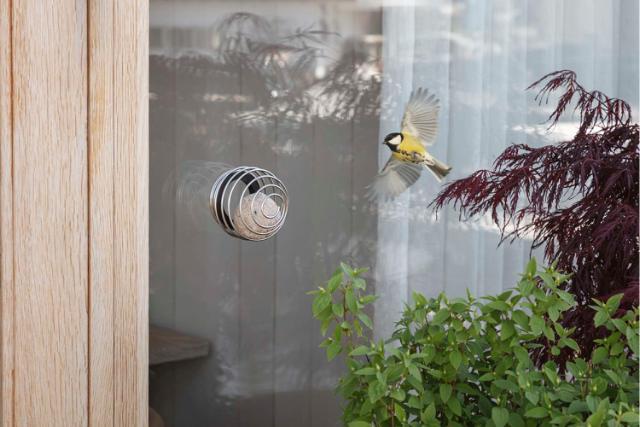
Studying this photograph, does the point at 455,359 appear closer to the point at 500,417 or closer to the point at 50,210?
the point at 500,417

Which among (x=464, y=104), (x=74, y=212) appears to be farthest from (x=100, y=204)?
(x=464, y=104)

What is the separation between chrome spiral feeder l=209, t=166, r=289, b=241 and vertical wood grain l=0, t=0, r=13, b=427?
1.42 ft

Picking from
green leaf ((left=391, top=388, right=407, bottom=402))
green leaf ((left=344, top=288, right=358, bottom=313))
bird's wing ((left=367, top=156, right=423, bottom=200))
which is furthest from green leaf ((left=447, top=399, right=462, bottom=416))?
bird's wing ((left=367, top=156, right=423, bottom=200))

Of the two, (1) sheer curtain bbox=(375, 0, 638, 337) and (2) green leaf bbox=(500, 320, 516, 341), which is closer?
(2) green leaf bbox=(500, 320, 516, 341)

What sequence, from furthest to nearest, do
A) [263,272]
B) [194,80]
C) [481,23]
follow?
1. [481,23]
2. [263,272]
3. [194,80]

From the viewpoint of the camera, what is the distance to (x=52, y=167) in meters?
1.55

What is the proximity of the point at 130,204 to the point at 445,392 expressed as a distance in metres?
0.69

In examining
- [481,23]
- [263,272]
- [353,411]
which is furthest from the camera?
[481,23]

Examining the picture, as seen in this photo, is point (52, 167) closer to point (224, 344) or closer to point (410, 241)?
point (224, 344)

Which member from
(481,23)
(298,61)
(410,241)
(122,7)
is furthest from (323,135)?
(122,7)

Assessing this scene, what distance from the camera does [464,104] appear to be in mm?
2156

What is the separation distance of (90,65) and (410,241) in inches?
37.2

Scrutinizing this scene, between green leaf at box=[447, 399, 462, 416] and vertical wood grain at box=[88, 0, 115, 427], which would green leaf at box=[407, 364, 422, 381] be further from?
vertical wood grain at box=[88, 0, 115, 427]

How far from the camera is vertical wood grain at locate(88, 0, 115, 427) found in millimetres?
1599
